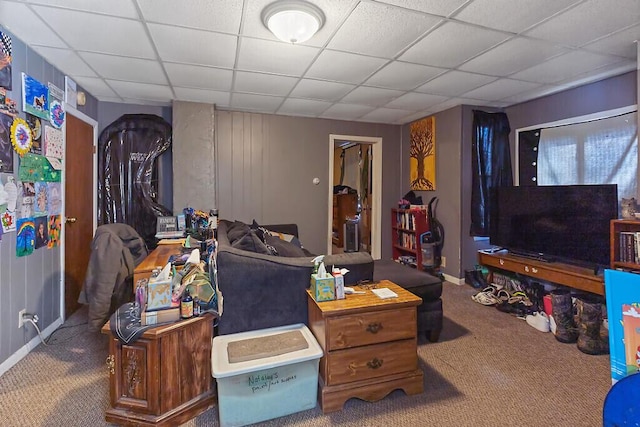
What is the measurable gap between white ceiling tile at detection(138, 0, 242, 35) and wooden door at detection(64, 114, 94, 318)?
176cm

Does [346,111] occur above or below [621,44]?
above

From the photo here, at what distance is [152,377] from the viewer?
1.58 metres

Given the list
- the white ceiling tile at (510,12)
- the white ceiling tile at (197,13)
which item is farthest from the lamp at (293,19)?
the white ceiling tile at (510,12)

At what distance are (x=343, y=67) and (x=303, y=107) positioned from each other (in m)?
1.41

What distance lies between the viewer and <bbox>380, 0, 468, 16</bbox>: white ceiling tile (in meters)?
1.82

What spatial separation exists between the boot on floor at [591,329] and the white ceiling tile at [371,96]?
2542mm

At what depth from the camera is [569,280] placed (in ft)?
9.16

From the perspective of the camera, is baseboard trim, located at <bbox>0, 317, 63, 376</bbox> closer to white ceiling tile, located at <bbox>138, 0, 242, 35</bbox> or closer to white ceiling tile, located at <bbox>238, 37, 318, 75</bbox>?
white ceiling tile, located at <bbox>138, 0, 242, 35</bbox>

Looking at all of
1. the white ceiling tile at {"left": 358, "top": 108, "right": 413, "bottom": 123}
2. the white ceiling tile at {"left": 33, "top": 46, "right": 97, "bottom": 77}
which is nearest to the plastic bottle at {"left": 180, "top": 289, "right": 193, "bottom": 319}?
the white ceiling tile at {"left": 33, "top": 46, "right": 97, "bottom": 77}

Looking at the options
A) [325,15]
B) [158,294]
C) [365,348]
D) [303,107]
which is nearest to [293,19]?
[325,15]

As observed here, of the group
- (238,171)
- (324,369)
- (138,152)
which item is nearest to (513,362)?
(324,369)

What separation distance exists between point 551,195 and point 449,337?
175 centimetres

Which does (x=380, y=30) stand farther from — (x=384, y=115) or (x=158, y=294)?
(x=384, y=115)

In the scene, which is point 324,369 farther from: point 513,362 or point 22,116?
point 22,116
